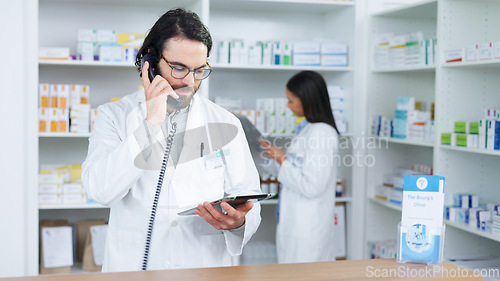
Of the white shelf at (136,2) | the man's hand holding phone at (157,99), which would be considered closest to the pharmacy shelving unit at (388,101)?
the white shelf at (136,2)

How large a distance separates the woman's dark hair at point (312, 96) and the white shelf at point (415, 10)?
80 centimetres

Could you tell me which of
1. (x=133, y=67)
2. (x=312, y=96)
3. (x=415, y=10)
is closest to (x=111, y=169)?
(x=312, y=96)

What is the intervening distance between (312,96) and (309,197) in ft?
2.11

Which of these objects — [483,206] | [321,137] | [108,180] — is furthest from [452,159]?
[108,180]

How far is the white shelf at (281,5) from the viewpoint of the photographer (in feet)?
12.6

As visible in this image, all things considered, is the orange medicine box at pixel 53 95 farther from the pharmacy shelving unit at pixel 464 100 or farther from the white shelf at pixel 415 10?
the pharmacy shelving unit at pixel 464 100

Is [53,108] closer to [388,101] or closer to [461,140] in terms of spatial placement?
[388,101]

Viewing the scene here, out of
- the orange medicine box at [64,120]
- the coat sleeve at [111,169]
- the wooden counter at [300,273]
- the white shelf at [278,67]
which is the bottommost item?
the wooden counter at [300,273]

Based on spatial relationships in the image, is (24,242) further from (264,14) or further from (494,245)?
(494,245)

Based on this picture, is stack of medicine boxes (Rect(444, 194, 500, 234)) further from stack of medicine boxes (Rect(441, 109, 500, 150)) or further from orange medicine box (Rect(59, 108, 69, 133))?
orange medicine box (Rect(59, 108, 69, 133))

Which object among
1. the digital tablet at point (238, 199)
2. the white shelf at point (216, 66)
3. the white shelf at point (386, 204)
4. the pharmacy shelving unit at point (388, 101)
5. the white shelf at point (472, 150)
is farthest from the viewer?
the pharmacy shelving unit at point (388, 101)

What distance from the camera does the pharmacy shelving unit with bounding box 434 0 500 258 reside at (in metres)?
3.17

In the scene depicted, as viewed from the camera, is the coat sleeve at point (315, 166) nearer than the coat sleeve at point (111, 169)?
No

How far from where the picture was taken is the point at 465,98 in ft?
10.5
